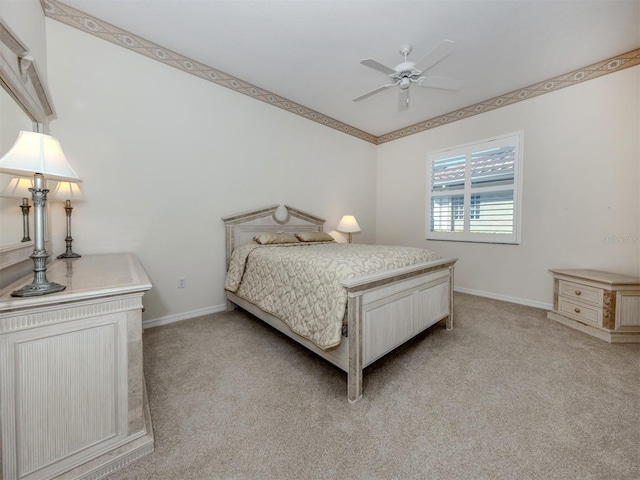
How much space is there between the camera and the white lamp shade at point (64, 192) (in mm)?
1953

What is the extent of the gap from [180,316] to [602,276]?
14.7ft

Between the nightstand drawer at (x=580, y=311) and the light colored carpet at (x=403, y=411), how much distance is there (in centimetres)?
23

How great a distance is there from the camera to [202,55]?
2736 millimetres

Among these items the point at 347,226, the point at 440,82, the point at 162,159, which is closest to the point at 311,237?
the point at 347,226

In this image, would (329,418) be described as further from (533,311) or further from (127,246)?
(533,311)

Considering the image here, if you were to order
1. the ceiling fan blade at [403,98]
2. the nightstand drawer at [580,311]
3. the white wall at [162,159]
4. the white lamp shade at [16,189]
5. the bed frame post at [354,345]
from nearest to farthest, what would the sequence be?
the white lamp shade at [16,189], the bed frame post at [354,345], the white wall at [162,159], the nightstand drawer at [580,311], the ceiling fan blade at [403,98]

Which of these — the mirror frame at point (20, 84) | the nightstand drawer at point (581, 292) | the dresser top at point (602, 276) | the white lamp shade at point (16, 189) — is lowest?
the nightstand drawer at point (581, 292)

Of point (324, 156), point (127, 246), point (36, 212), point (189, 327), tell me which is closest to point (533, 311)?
point (324, 156)

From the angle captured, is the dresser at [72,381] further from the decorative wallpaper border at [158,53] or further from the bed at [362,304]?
the decorative wallpaper border at [158,53]

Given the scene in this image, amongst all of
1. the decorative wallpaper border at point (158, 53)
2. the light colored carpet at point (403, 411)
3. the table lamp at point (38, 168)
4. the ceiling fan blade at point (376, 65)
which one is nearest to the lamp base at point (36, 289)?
the table lamp at point (38, 168)

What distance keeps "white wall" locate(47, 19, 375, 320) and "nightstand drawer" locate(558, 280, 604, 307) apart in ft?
11.3

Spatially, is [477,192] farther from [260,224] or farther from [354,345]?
[354,345]

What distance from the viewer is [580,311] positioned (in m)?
2.56

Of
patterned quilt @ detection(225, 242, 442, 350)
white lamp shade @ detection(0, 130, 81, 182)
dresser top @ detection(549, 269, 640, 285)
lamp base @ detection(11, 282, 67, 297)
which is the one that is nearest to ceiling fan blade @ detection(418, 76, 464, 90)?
patterned quilt @ detection(225, 242, 442, 350)
